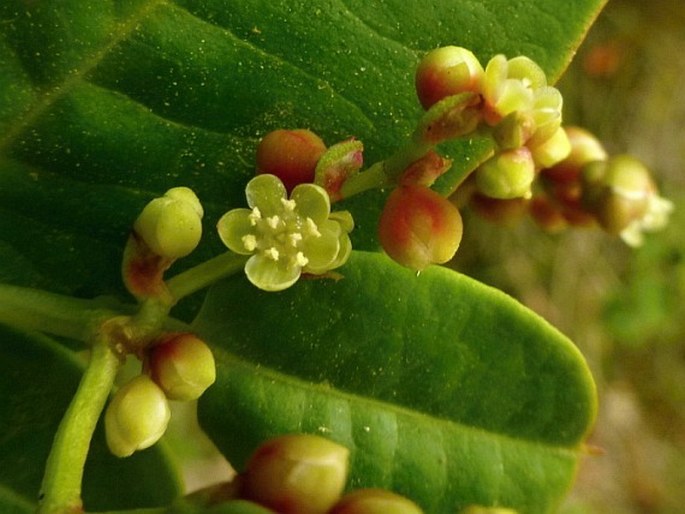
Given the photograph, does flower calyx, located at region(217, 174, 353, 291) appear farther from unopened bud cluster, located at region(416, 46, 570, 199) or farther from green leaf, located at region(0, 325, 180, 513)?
green leaf, located at region(0, 325, 180, 513)

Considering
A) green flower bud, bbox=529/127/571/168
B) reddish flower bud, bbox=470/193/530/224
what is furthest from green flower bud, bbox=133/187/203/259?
reddish flower bud, bbox=470/193/530/224

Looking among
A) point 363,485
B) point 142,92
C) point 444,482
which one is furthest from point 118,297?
point 444,482

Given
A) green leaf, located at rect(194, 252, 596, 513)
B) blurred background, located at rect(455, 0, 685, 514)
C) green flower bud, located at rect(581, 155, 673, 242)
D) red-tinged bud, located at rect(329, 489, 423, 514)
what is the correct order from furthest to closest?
blurred background, located at rect(455, 0, 685, 514) → green flower bud, located at rect(581, 155, 673, 242) → green leaf, located at rect(194, 252, 596, 513) → red-tinged bud, located at rect(329, 489, 423, 514)

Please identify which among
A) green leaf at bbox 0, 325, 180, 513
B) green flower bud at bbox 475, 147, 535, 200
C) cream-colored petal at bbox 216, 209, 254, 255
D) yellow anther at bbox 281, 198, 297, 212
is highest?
green flower bud at bbox 475, 147, 535, 200

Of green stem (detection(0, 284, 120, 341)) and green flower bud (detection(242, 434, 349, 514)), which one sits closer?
green flower bud (detection(242, 434, 349, 514))

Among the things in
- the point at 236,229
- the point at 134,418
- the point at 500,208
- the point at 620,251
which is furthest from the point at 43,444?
the point at 620,251

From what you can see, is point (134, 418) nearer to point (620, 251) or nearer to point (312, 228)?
point (312, 228)

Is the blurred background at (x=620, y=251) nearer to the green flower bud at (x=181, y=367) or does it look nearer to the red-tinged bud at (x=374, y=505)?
the green flower bud at (x=181, y=367)
